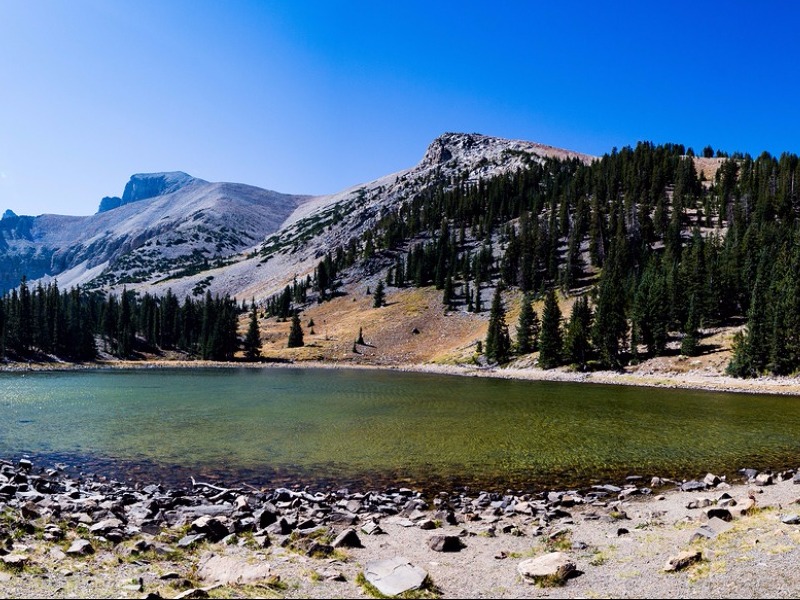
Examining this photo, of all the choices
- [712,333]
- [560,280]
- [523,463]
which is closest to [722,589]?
[523,463]

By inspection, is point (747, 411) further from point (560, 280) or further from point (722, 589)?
point (560, 280)

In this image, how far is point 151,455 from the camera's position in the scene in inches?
1161

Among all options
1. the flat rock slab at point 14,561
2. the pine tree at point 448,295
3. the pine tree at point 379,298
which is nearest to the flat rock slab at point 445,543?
the flat rock slab at point 14,561

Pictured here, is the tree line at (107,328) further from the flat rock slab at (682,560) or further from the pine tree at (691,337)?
the flat rock slab at (682,560)

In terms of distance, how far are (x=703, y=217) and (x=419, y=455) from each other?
577 feet

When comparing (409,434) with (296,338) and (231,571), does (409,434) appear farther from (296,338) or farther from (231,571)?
(296,338)

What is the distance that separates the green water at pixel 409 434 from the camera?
27.2m

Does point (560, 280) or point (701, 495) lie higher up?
point (560, 280)

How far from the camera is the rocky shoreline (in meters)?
11.9

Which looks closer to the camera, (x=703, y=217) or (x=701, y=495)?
(x=701, y=495)

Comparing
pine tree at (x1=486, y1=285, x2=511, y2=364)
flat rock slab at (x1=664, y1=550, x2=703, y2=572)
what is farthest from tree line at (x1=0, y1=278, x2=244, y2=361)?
flat rock slab at (x1=664, y1=550, x2=703, y2=572)

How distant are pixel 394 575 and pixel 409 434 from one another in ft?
81.7

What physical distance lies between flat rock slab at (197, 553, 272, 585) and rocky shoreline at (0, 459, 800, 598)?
2.1 inches

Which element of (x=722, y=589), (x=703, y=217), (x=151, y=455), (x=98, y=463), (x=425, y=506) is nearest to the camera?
Result: (x=722, y=589)
